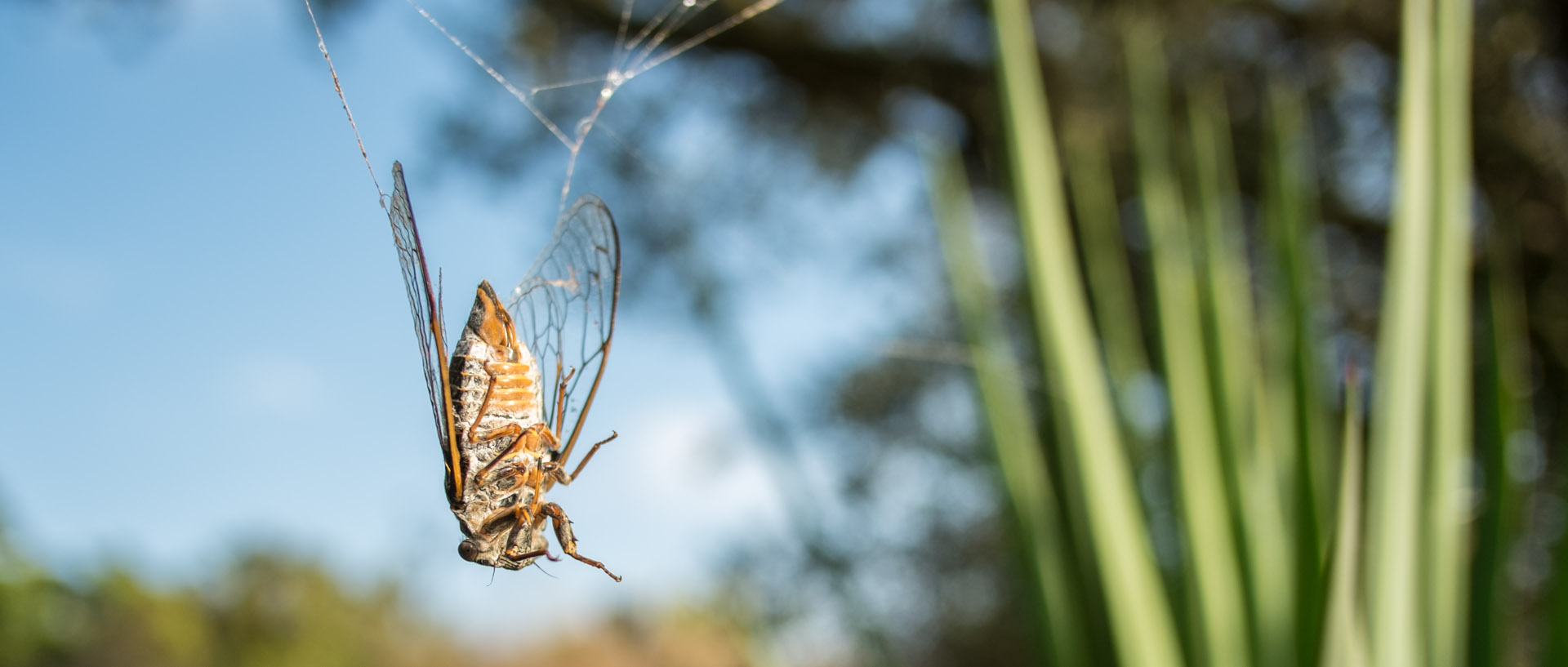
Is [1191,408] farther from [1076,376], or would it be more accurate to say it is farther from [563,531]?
[563,531]

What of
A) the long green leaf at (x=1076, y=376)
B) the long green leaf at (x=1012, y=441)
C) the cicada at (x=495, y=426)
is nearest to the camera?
the cicada at (x=495, y=426)

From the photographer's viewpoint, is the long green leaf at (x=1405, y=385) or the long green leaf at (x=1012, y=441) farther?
the long green leaf at (x=1012, y=441)

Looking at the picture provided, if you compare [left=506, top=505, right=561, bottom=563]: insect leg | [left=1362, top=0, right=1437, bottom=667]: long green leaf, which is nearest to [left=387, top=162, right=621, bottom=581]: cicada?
[left=506, top=505, right=561, bottom=563]: insect leg

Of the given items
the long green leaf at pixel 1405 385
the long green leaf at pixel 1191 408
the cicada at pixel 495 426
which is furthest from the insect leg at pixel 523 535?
the long green leaf at pixel 1191 408

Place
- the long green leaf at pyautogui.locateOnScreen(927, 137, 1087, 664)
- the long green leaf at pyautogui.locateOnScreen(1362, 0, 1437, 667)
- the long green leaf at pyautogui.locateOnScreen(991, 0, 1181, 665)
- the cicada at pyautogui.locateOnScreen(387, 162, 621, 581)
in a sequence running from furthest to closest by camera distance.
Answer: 1. the long green leaf at pyautogui.locateOnScreen(927, 137, 1087, 664)
2. the long green leaf at pyautogui.locateOnScreen(991, 0, 1181, 665)
3. the long green leaf at pyautogui.locateOnScreen(1362, 0, 1437, 667)
4. the cicada at pyautogui.locateOnScreen(387, 162, 621, 581)

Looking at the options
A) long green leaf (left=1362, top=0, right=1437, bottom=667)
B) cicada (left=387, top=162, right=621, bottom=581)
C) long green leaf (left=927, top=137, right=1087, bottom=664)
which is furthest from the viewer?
long green leaf (left=927, top=137, right=1087, bottom=664)

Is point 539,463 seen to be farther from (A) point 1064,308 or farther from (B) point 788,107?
(B) point 788,107

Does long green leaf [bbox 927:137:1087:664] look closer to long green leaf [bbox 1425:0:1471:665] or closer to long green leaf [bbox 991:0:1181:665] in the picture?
long green leaf [bbox 991:0:1181:665]

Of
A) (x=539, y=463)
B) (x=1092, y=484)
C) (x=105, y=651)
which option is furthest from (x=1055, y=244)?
(x=105, y=651)

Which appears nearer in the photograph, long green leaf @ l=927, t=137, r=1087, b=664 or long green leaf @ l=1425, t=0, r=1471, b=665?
long green leaf @ l=1425, t=0, r=1471, b=665

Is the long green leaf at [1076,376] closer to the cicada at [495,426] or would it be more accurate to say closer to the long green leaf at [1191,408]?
the long green leaf at [1191,408]

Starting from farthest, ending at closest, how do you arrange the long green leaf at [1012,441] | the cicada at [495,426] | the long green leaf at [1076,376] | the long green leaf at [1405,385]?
1. the long green leaf at [1012,441]
2. the long green leaf at [1076,376]
3. the long green leaf at [1405,385]
4. the cicada at [495,426]
